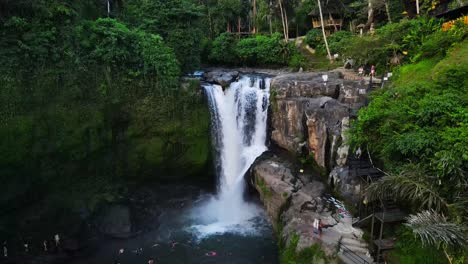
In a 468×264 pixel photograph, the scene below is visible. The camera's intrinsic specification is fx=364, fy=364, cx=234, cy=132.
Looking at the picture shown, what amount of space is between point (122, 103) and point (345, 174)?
44.5 ft

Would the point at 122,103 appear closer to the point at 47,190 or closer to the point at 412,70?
the point at 47,190

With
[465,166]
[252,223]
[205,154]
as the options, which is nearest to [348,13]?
[205,154]

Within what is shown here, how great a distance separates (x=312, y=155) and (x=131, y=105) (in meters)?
11.3

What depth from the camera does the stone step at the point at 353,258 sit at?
44.8ft

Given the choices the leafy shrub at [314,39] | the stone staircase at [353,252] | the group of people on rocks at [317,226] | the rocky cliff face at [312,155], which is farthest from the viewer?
the leafy shrub at [314,39]

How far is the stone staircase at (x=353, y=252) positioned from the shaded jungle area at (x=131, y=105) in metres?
1.41

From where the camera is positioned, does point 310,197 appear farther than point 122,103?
No

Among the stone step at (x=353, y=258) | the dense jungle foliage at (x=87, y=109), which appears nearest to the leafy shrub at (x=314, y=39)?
the dense jungle foliage at (x=87, y=109)

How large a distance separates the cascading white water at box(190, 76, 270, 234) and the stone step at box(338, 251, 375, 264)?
10.1 m

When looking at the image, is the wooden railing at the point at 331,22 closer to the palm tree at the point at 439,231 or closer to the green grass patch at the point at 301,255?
the green grass patch at the point at 301,255

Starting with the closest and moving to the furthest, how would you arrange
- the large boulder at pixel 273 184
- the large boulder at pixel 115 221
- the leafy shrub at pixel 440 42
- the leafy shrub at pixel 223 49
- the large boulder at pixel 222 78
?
the leafy shrub at pixel 440 42, the large boulder at pixel 273 184, the large boulder at pixel 115 221, the large boulder at pixel 222 78, the leafy shrub at pixel 223 49

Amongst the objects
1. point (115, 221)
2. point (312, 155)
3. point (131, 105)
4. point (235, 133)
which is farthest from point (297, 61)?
point (115, 221)

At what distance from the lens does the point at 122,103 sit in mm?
22188

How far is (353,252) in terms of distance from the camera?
561 inches
